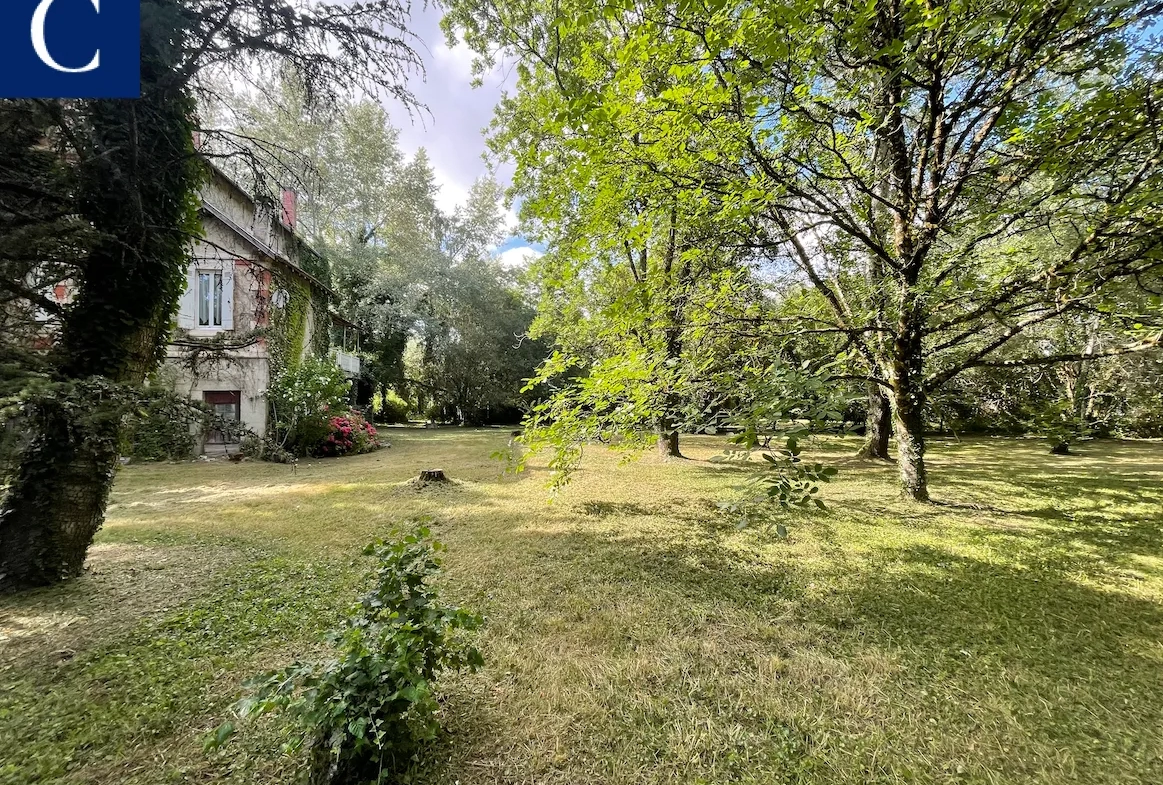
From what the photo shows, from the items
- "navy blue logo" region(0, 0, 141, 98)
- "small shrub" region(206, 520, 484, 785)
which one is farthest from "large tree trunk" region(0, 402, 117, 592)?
"small shrub" region(206, 520, 484, 785)

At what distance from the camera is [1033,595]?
138 inches

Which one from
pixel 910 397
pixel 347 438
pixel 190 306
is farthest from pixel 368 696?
pixel 190 306

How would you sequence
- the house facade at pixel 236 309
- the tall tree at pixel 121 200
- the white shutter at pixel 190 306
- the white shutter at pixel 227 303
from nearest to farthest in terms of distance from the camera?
1. the tall tree at pixel 121 200
2. the house facade at pixel 236 309
3. the white shutter at pixel 190 306
4. the white shutter at pixel 227 303

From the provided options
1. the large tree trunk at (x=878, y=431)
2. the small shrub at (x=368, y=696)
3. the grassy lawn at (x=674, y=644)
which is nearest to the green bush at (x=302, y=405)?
the grassy lawn at (x=674, y=644)

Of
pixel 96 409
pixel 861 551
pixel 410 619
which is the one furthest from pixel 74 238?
pixel 861 551

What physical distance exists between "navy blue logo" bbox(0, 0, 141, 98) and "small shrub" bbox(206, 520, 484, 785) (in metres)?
4.05

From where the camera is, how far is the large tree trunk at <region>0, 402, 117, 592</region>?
335 cm

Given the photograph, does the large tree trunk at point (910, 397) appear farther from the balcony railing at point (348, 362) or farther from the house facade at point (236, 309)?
the balcony railing at point (348, 362)

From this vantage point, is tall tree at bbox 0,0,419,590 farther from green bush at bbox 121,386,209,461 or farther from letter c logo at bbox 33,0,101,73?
letter c logo at bbox 33,0,101,73

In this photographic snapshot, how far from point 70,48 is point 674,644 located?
6113 millimetres

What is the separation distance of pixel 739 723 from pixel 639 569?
2.11 metres

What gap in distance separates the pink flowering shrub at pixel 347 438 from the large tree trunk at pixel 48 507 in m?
9.18

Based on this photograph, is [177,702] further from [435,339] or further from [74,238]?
[435,339]

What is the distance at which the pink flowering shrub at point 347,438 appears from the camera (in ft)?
40.5
